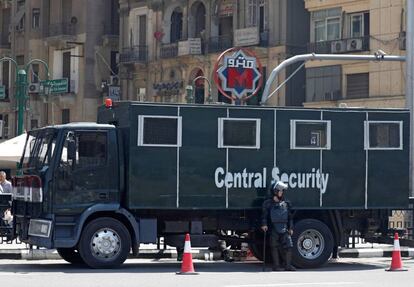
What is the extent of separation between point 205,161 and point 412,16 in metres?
10.3

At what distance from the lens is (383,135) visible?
2208cm

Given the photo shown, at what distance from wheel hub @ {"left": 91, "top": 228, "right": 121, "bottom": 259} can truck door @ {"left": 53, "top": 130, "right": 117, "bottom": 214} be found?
1.86 feet

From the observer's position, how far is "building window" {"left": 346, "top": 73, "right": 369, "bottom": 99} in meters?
48.2

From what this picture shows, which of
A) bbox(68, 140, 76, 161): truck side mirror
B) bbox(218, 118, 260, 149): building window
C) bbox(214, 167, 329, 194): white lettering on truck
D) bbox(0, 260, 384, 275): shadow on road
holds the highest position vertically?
bbox(218, 118, 260, 149): building window

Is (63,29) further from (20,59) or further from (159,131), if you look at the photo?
(159,131)

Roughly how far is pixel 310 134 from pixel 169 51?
37.1 metres

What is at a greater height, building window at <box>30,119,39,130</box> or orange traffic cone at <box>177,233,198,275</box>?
building window at <box>30,119,39,130</box>

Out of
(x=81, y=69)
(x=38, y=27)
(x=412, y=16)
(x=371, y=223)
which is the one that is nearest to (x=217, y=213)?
(x=371, y=223)

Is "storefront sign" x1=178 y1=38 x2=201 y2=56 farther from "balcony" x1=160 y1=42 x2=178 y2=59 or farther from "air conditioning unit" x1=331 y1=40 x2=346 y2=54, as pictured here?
"air conditioning unit" x1=331 y1=40 x2=346 y2=54

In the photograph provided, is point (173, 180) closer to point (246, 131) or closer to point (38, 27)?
point (246, 131)

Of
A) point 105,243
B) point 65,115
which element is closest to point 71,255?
point 105,243

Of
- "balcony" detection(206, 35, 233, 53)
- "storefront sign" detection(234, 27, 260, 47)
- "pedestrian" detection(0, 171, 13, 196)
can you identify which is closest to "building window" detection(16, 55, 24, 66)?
"balcony" detection(206, 35, 233, 53)

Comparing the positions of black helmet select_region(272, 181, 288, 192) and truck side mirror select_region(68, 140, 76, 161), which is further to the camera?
black helmet select_region(272, 181, 288, 192)

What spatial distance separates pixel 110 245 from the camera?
20156mm
